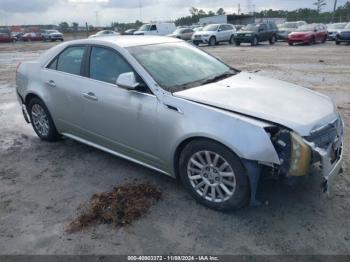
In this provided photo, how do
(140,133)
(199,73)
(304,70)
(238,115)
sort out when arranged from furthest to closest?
(304,70) → (199,73) → (140,133) → (238,115)

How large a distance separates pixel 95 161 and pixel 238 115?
7.92 ft

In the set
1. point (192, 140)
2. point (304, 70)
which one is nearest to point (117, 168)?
point (192, 140)

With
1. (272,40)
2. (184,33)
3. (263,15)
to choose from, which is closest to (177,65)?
(272,40)

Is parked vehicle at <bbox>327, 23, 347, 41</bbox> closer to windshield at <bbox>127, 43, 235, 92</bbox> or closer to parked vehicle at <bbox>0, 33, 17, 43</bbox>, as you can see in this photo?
windshield at <bbox>127, 43, 235, 92</bbox>

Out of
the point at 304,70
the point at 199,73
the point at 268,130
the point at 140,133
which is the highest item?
the point at 199,73

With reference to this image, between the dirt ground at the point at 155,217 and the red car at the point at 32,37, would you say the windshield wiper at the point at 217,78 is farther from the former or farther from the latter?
the red car at the point at 32,37

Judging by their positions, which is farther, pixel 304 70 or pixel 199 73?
pixel 304 70

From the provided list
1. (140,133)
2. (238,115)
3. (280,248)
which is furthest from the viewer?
(140,133)

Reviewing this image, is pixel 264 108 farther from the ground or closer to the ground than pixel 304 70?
farther from the ground

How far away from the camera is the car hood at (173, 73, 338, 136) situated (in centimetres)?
326

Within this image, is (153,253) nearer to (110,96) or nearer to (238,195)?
(238,195)

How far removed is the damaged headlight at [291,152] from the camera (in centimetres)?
306

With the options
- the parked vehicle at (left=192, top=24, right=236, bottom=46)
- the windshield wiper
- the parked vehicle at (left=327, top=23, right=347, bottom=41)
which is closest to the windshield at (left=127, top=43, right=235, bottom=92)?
the windshield wiper

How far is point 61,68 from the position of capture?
16.6 feet
